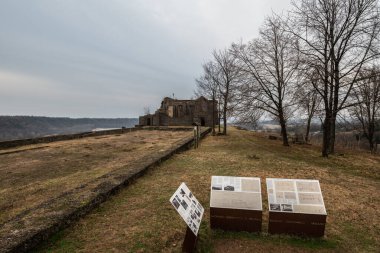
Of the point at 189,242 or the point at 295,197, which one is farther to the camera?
the point at 295,197

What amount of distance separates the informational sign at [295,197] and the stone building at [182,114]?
44460mm

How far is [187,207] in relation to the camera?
162 inches

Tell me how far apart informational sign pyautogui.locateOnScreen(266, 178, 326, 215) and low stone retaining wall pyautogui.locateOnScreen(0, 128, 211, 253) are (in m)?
3.83

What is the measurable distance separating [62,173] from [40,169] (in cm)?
138

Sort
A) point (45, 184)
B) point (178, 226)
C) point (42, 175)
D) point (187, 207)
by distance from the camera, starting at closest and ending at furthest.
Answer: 1. point (187, 207)
2. point (178, 226)
3. point (45, 184)
4. point (42, 175)

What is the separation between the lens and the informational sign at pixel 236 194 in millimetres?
4945

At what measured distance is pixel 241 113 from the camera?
1842 centimetres

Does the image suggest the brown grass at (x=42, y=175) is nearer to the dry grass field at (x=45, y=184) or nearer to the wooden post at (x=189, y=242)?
the dry grass field at (x=45, y=184)

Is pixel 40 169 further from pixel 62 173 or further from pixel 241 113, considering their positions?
pixel 241 113

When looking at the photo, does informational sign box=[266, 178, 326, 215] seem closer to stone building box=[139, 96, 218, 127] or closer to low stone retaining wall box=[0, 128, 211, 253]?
low stone retaining wall box=[0, 128, 211, 253]

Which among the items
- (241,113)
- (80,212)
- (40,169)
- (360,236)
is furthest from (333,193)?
(241,113)

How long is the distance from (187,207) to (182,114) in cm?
4818

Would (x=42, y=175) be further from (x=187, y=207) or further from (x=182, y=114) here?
(x=182, y=114)

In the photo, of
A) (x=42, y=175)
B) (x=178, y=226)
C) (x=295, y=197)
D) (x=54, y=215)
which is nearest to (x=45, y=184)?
(x=42, y=175)
